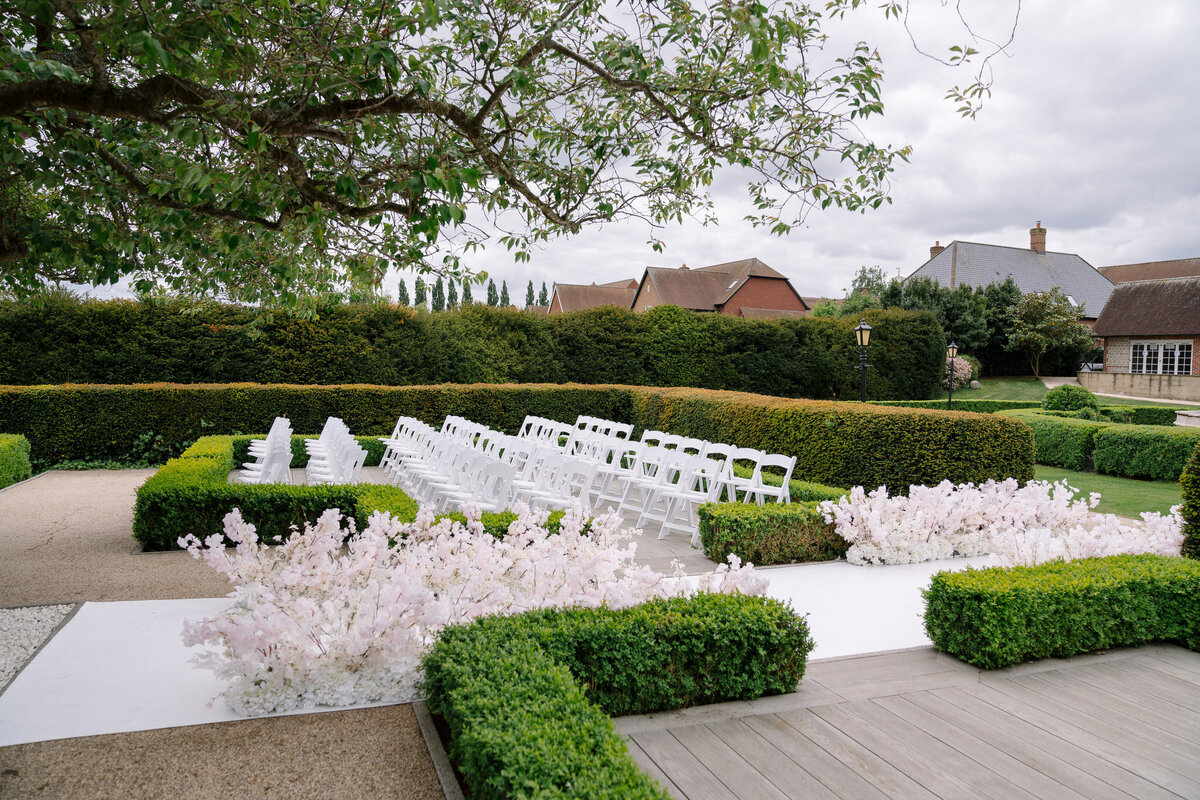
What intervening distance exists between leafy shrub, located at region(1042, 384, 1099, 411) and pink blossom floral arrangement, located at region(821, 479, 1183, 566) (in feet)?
47.1

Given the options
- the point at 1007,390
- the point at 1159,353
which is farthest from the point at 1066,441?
the point at 1159,353

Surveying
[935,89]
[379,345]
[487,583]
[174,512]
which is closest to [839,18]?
[935,89]

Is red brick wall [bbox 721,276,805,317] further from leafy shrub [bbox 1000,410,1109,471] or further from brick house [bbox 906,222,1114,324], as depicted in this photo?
leafy shrub [bbox 1000,410,1109,471]

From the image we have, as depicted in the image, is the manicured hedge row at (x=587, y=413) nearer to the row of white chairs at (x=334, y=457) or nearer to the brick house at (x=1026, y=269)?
the row of white chairs at (x=334, y=457)

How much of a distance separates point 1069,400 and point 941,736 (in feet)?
64.3

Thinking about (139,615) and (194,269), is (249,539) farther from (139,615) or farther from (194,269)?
(194,269)

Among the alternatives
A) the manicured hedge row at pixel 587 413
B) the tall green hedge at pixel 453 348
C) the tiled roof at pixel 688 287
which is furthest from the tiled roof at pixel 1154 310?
the manicured hedge row at pixel 587 413

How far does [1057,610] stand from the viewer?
13.6 ft

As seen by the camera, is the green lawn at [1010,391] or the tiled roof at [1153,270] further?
the tiled roof at [1153,270]

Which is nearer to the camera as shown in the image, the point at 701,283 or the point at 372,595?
the point at 372,595

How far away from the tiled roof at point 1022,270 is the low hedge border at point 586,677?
41930mm

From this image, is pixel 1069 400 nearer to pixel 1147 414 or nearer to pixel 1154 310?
pixel 1147 414

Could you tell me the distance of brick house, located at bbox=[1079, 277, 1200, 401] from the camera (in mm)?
28828

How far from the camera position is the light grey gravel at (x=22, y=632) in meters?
3.85
